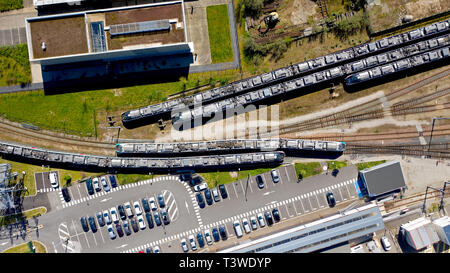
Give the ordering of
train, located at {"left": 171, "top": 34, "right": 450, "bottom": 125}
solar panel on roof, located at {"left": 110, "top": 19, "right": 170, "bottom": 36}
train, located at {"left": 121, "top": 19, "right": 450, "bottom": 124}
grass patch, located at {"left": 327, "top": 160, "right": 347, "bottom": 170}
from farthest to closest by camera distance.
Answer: grass patch, located at {"left": 327, "top": 160, "right": 347, "bottom": 170}, train, located at {"left": 121, "top": 19, "right": 450, "bottom": 124}, train, located at {"left": 171, "top": 34, "right": 450, "bottom": 125}, solar panel on roof, located at {"left": 110, "top": 19, "right": 170, "bottom": 36}

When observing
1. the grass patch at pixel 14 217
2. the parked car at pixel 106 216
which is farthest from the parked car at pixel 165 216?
the grass patch at pixel 14 217

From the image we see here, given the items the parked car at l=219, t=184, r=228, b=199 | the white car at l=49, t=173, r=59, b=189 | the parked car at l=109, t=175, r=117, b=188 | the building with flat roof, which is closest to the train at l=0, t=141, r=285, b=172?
the parked car at l=109, t=175, r=117, b=188

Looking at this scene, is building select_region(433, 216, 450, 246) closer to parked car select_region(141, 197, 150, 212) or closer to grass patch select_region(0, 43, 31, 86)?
parked car select_region(141, 197, 150, 212)

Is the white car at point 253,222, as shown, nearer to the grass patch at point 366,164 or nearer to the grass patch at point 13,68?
the grass patch at point 366,164

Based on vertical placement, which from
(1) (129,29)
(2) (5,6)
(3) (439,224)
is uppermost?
(2) (5,6)

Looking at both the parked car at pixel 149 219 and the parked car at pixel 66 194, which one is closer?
the parked car at pixel 149 219

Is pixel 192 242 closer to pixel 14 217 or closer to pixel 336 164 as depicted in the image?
pixel 336 164
